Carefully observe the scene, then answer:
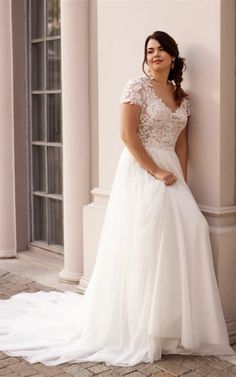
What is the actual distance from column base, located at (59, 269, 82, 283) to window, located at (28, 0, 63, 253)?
79cm

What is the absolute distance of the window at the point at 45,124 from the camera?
22.4 feet

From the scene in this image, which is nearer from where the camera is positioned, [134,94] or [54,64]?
[134,94]

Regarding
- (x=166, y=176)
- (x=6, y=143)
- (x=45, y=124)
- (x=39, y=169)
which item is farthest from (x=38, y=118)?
(x=166, y=176)

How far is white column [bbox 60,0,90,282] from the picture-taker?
19.0 ft

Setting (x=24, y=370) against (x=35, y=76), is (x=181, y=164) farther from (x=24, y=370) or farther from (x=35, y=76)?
(x=35, y=76)

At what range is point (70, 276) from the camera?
608 centimetres

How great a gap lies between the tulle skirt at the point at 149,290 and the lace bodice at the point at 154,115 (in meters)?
0.08

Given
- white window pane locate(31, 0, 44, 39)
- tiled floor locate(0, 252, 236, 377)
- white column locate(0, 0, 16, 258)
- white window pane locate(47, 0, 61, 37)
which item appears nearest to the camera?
tiled floor locate(0, 252, 236, 377)

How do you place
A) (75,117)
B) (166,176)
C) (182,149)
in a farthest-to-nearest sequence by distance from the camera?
1. (75,117)
2. (182,149)
3. (166,176)

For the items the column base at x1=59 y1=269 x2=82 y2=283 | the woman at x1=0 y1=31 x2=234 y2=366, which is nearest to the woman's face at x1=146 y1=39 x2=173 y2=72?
the woman at x1=0 y1=31 x2=234 y2=366

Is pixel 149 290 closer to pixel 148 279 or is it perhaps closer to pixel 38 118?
pixel 148 279

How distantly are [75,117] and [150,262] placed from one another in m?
2.06

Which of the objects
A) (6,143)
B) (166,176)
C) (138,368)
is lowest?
(138,368)

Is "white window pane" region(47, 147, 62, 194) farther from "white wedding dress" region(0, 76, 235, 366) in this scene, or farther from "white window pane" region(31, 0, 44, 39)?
"white wedding dress" region(0, 76, 235, 366)
